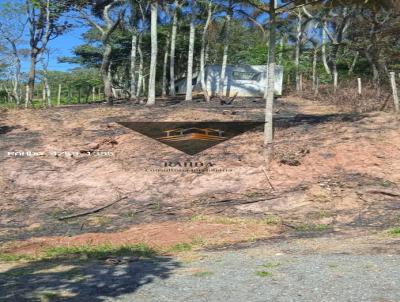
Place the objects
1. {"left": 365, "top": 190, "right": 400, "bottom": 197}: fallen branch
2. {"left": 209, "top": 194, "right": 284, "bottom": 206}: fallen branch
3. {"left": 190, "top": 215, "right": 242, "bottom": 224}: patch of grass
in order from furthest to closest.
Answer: {"left": 209, "top": 194, "right": 284, "bottom": 206}: fallen branch → {"left": 365, "top": 190, "right": 400, "bottom": 197}: fallen branch → {"left": 190, "top": 215, "right": 242, "bottom": 224}: patch of grass

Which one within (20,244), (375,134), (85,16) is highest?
(85,16)

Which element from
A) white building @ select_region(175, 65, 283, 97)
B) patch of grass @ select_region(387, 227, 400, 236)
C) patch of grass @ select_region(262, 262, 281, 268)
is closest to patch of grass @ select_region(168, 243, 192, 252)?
patch of grass @ select_region(262, 262, 281, 268)

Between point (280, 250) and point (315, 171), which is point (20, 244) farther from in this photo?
point (315, 171)

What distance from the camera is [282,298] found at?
4.46m

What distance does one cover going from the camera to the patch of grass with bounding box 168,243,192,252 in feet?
23.9

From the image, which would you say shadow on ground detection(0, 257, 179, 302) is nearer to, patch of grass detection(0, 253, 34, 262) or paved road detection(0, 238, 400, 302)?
paved road detection(0, 238, 400, 302)

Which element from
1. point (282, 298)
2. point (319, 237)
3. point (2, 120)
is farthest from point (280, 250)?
point (2, 120)

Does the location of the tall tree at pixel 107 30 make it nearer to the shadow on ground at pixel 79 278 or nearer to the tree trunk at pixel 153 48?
the tree trunk at pixel 153 48

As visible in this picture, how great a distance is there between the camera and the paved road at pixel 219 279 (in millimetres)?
4562

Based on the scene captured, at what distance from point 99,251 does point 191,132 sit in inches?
288

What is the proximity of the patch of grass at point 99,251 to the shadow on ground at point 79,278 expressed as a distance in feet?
1.34

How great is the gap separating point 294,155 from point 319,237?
396 centimetres

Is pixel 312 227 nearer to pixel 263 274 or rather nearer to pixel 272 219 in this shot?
pixel 272 219

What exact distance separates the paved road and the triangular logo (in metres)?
6.93
